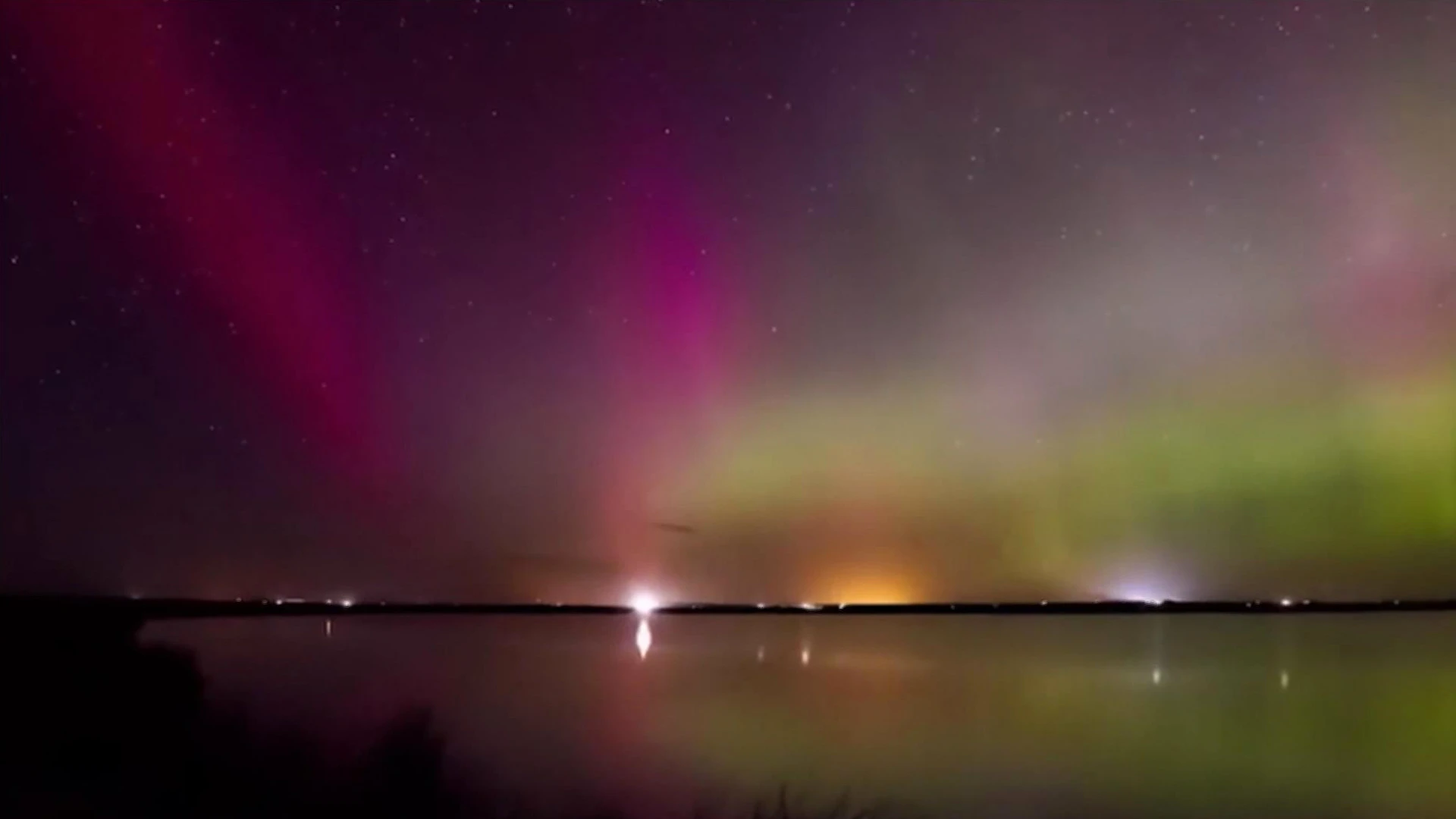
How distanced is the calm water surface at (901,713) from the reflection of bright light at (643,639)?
7 cm

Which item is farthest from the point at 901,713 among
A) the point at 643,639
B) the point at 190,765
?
the point at 643,639

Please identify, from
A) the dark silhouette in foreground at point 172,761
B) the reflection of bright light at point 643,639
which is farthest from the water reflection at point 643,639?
the dark silhouette in foreground at point 172,761

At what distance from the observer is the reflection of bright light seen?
9.63 meters

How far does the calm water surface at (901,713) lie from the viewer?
5137 millimetres

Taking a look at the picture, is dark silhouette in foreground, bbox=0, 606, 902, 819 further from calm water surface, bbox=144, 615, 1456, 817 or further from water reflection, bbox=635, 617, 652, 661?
water reflection, bbox=635, 617, 652, 661

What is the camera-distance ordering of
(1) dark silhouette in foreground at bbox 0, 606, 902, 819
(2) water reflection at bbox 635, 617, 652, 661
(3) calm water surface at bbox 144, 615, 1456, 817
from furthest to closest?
(2) water reflection at bbox 635, 617, 652, 661
(3) calm water surface at bbox 144, 615, 1456, 817
(1) dark silhouette in foreground at bbox 0, 606, 902, 819

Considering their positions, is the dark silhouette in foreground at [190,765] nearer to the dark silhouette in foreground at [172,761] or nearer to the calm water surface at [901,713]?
the dark silhouette in foreground at [172,761]

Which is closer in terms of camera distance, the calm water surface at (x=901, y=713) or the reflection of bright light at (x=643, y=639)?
the calm water surface at (x=901, y=713)

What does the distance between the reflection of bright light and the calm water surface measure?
0.07m

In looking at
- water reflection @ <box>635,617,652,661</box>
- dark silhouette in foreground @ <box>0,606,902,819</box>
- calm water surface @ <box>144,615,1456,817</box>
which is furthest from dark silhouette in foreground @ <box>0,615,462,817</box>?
water reflection @ <box>635,617,652,661</box>

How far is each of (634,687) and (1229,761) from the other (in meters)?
3.09

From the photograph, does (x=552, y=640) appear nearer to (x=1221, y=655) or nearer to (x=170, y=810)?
(x=1221, y=655)

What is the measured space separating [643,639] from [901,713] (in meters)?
4.47

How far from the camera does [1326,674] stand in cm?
802
